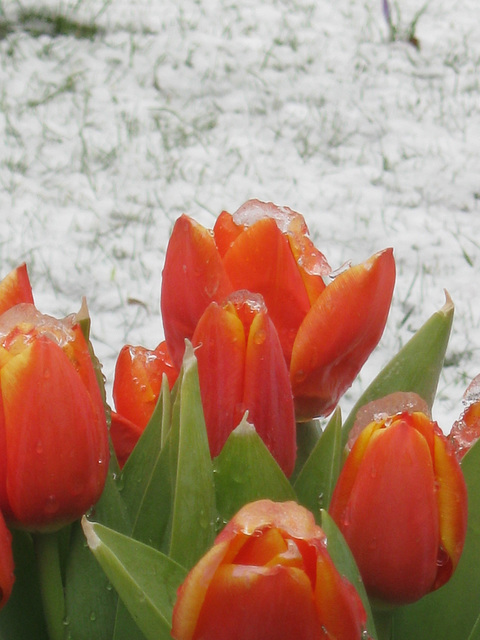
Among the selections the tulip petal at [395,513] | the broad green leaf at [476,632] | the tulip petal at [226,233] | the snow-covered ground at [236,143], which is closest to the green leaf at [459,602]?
the broad green leaf at [476,632]

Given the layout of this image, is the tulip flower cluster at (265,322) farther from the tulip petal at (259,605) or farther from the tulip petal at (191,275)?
the tulip petal at (259,605)

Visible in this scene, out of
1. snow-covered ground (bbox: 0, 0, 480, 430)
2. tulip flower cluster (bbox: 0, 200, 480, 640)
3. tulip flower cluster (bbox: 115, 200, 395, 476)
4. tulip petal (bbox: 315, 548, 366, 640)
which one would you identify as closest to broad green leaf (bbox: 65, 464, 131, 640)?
tulip flower cluster (bbox: 0, 200, 480, 640)

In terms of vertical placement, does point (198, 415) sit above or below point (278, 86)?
below

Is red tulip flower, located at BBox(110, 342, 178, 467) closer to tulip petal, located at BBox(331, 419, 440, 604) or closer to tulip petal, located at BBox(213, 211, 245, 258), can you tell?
tulip petal, located at BBox(213, 211, 245, 258)

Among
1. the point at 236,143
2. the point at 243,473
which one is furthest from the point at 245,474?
the point at 236,143

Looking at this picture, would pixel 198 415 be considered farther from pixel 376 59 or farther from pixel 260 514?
pixel 376 59

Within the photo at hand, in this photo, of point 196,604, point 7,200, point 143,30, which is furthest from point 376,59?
point 196,604
